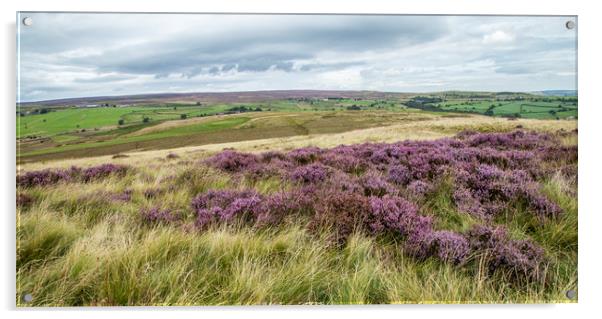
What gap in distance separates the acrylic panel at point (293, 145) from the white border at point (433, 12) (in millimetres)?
119

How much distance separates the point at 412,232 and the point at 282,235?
4.12 ft

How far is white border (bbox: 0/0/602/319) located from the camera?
405cm

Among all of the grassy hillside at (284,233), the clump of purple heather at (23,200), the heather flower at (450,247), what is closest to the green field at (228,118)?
the grassy hillside at (284,233)

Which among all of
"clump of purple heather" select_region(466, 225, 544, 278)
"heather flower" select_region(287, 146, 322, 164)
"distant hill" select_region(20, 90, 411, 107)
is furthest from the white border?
"heather flower" select_region(287, 146, 322, 164)

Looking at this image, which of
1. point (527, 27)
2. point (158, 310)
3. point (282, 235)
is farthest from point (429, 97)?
point (158, 310)

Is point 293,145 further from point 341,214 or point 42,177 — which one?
Result: point 42,177

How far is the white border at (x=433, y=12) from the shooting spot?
405cm

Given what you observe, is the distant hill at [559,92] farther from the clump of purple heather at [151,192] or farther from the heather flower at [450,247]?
the clump of purple heather at [151,192]

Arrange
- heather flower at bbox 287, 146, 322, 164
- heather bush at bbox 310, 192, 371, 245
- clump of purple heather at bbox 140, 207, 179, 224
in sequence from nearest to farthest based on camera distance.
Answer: heather bush at bbox 310, 192, 371, 245 → clump of purple heather at bbox 140, 207, 179, 224 → heather flower at bbox 287, 146, 322, 164

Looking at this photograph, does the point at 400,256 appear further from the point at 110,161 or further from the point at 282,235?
the point at 110,161

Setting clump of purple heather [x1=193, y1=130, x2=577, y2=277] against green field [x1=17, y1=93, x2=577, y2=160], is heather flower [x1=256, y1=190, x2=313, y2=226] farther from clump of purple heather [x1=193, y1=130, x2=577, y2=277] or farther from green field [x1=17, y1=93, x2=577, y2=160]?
green field [x1=17, y1=93, x2=577, y2=160]

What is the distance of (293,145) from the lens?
475 cm

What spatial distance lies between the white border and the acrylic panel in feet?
0.39

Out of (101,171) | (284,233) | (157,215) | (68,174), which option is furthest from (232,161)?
(68,174)
